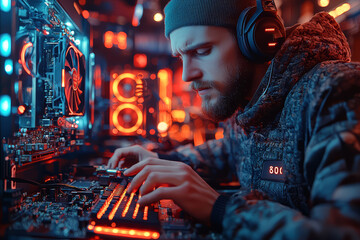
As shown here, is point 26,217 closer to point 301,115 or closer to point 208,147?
point 301,115

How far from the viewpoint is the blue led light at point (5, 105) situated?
0.58m

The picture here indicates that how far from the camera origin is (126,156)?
3.72 feet

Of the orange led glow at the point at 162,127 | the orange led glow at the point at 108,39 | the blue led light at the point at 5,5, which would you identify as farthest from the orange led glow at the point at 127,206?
the orange led glow at the point at 108,39

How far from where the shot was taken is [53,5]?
34.2 inches

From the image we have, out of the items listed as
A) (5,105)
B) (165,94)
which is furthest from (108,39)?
(5,105)


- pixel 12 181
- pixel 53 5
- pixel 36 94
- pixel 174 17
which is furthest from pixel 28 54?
pixel 174 17

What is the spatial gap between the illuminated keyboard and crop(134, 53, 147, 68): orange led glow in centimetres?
207

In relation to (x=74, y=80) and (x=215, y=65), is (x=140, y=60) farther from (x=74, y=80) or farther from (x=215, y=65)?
(x=215, y=65)

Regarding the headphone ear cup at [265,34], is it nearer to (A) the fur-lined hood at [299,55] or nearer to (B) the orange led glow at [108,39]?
(A) the fur-lined hood at [299,55]

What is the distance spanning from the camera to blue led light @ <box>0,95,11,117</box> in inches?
23.0

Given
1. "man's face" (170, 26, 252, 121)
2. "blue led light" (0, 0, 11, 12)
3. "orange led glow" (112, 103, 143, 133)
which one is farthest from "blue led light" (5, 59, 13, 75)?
"orange led glow" (112, 103, 143, 133)

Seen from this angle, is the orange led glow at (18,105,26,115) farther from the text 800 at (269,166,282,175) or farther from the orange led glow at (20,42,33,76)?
the text 800 at (269,166,282,175)

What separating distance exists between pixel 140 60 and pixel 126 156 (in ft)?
5.42

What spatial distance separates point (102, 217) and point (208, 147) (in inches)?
40.1
